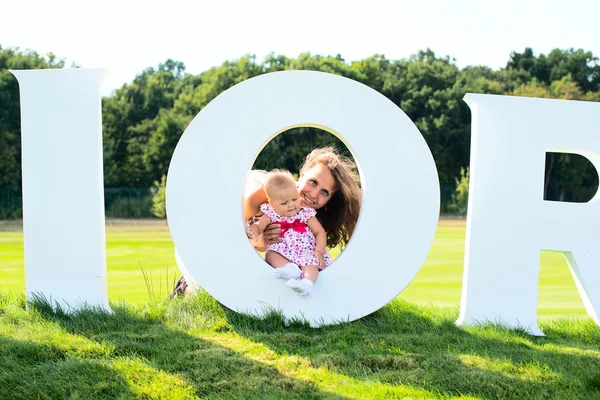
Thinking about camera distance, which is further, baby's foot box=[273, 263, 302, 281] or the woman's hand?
the woman's hand

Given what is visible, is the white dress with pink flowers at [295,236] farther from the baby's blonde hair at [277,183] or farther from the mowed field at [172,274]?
the mowed field at [172,274]

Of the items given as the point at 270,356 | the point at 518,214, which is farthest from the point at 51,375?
the point at 518,214

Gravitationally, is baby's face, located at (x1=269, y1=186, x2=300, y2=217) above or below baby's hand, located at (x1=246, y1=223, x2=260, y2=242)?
above

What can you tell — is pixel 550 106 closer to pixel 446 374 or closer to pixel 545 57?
pixel 446 374

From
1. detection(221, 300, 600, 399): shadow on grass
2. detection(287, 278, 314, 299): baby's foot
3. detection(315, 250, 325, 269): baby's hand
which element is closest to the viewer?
detection(221, 300, 600, 399): shadow on grass

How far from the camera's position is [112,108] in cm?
3262

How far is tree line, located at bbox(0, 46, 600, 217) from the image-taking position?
1115 inches

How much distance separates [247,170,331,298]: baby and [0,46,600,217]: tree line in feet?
73.9

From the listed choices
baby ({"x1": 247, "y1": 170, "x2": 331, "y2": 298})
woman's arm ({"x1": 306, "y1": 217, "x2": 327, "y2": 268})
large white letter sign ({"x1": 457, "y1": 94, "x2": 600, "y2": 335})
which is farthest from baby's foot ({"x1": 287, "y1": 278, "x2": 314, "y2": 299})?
large white letter sign ({"x1": 457, "y1": 94, "x2": 600, "y2": 335})

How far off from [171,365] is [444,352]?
1.76 metres

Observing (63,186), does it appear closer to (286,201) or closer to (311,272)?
(286,201)

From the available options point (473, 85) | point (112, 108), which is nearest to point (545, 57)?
point (473, 85)

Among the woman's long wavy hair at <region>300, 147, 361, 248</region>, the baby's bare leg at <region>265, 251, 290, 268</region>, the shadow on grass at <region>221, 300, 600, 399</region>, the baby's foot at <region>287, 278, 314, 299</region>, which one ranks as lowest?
the shadow on grass at <region>221, 300, 600, 399</region>

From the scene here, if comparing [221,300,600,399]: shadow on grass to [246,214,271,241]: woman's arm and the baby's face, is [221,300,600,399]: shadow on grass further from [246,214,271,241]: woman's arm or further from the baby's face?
the baby's face
